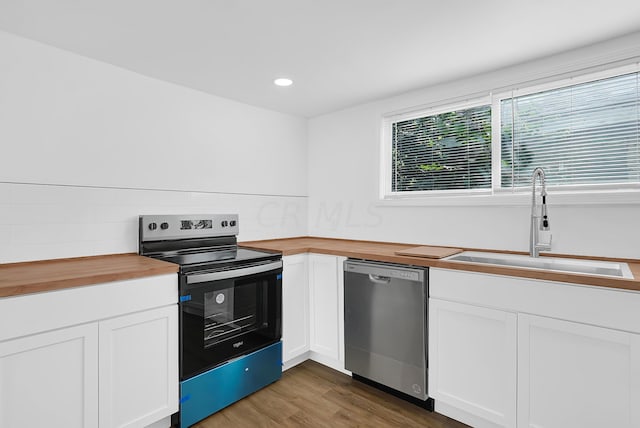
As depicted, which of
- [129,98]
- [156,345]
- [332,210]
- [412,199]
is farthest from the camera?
[332,210]

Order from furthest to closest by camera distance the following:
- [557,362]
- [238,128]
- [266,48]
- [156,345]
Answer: [238,128] → [266,48] → [156,345] → [557,362]

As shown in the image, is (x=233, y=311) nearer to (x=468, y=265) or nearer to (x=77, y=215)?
(x=77, y=215)

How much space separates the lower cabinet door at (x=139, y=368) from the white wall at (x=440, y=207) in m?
1.83

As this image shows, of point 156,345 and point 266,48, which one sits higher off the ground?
point 266,48

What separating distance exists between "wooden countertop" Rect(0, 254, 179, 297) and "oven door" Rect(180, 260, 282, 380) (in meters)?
0.24

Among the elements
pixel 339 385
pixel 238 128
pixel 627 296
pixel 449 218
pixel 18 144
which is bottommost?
pixel 339 385

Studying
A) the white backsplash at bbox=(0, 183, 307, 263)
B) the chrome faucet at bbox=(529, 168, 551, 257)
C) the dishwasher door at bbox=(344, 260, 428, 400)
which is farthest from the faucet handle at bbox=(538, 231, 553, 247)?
the white backsplash at bbox=(0, 183, 307, 263)

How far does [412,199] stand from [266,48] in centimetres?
158

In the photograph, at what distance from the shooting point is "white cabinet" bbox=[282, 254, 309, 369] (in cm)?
257

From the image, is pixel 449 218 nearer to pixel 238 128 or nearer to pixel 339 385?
pixel 339 385

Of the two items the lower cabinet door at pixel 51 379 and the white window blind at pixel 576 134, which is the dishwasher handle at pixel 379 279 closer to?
the white window blind at pixel 576 134

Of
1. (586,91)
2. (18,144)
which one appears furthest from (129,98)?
(586,91)

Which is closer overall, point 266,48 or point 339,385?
point 266,48

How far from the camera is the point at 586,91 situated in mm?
2117
